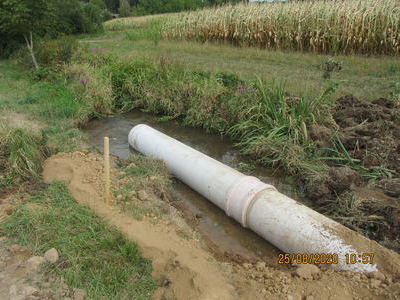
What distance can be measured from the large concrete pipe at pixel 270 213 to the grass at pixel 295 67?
320 centimetres

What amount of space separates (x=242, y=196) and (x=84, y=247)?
183 centimetres

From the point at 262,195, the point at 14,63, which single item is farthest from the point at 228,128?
the point at 14,63

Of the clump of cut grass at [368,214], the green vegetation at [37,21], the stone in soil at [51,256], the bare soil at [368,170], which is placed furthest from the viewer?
the green vegetation at [37,21]

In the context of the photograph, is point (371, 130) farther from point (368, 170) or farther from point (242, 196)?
point (242, 196)

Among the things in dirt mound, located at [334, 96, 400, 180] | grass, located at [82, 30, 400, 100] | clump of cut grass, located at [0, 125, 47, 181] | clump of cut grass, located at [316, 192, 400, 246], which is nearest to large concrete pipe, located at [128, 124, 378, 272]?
clump of cut grass, located at [316, 192, 400, 246]

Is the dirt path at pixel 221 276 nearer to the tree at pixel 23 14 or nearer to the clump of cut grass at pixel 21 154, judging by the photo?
the clump of cut grass at pixel 21 154

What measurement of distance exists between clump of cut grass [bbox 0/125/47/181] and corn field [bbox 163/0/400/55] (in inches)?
380

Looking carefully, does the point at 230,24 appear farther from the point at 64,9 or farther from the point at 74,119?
the point at 64,9

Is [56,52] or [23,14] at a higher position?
[23,14]

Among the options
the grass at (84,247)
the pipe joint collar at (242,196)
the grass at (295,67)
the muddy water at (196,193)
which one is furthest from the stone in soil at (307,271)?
the grass at (295,67)

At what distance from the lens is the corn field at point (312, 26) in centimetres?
1036

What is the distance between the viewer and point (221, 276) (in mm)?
3123

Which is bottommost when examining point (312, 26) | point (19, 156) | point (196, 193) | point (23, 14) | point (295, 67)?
point (196, 193)

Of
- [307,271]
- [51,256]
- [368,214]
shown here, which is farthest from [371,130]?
[51,256]
